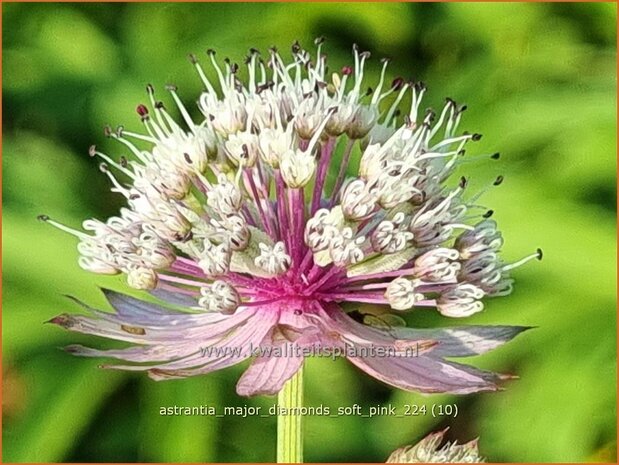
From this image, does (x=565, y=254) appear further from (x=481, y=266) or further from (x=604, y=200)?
(x=481, y=266)

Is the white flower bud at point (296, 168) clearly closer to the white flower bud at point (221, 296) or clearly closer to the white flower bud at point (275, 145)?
the white flower bud at point (275, 145)

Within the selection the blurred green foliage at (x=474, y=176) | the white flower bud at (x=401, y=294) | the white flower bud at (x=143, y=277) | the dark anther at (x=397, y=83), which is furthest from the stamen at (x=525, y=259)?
the white flower bud at (x=143, y=277)

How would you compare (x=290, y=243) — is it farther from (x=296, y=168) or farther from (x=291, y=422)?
(x=291, y=422)

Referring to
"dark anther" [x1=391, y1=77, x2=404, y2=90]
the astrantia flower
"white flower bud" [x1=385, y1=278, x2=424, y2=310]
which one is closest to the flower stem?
the astrantia flower

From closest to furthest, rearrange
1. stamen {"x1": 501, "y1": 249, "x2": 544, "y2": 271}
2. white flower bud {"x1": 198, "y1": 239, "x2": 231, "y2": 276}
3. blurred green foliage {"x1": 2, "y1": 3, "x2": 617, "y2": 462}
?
white flower bud {"x1": 198, "y1": 239, "x2": 231, "y2": 276}, stamen {"x1": 501, "y1": 249, "x2": 544, "y2": 271}, blurred green foliage {"x1": 2, "y1": 3, "x2": 617, "y2": 462}

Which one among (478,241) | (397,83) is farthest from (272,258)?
(397,83)

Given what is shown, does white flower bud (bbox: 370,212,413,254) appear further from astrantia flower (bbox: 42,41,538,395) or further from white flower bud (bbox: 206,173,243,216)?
white flower bud (bbox: 206,173,243,216)
